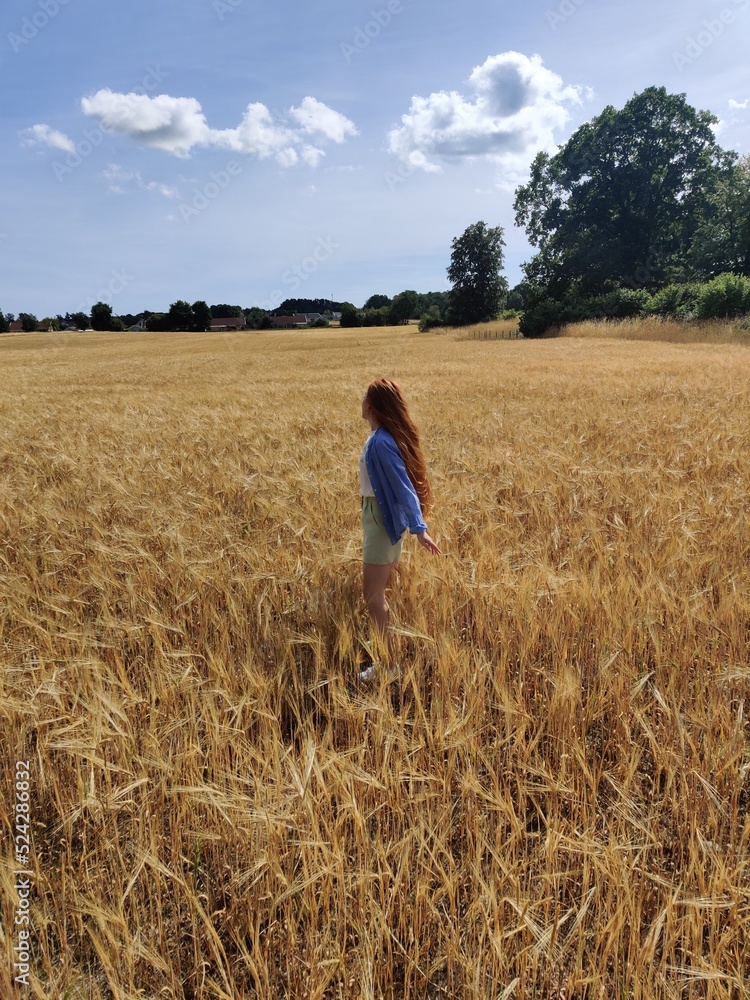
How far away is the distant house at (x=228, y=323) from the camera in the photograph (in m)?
88.3

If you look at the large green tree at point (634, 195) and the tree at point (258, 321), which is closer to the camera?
the large green tree at point (634, 195)

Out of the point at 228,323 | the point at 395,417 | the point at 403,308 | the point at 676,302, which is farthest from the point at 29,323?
the point at 395,417

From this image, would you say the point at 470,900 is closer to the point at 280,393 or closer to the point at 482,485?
the point at 482,485

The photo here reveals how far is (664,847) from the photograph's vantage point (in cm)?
144

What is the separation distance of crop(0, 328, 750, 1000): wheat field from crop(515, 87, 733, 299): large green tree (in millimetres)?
45131

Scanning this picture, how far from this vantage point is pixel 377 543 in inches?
96.0

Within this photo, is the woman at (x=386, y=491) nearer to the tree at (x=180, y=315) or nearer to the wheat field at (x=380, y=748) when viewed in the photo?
the wheat field at (x=380, y=748)

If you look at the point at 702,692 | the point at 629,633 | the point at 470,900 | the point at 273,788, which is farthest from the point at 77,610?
the point at 702,692

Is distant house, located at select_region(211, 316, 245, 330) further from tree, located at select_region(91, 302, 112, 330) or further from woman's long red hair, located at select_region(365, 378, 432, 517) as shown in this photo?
woman's long red hair, located at select_region(365, 378, 432, 517)

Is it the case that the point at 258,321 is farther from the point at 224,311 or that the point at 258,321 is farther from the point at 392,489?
the point at 392,489

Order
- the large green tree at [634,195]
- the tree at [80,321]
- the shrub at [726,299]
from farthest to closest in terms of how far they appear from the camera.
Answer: the tree at [80,321]
the large green tree at [634,195]
the shrub at [726,299]

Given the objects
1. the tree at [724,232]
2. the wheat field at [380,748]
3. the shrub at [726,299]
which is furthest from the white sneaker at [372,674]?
the tree at [724,232]

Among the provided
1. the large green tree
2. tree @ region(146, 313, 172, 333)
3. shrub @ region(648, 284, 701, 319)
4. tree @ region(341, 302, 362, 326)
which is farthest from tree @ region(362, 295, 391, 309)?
shrub @ region(648, 284, 701, 319)

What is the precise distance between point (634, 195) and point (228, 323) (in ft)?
215
